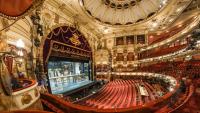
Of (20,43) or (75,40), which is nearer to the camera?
(20,43)

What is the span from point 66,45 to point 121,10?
5628 millimetres

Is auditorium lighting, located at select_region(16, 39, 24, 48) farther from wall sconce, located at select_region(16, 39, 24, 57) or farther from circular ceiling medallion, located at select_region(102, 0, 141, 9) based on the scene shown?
circular ceiling medallion, located at select_region(102, 0, 141, 9)

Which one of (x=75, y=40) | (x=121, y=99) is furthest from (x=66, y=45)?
(x=121, y=99)

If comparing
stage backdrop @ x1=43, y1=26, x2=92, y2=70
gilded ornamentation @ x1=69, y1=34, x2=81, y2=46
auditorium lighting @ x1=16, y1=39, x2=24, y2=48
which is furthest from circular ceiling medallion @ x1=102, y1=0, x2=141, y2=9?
auditorium lighting @ x1=16, y1=39, x2=24, y2=48

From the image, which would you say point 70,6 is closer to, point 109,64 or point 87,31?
point 87,31

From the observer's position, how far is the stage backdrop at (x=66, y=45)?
682 centimetres

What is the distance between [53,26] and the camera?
740 cm

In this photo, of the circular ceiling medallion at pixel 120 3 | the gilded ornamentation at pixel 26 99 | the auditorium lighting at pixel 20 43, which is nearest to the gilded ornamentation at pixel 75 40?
the circular ceiling medallion at pixel 120 3

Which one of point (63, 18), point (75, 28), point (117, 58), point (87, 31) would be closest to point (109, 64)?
point (117, 58)

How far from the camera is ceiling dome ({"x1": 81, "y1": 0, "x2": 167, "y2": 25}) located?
990 centimetres

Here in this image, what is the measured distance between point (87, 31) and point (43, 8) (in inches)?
207

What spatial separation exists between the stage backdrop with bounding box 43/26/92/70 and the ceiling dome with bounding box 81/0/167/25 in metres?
1.95

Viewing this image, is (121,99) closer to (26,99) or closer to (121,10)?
(26,99)

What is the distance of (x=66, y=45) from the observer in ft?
26.9
